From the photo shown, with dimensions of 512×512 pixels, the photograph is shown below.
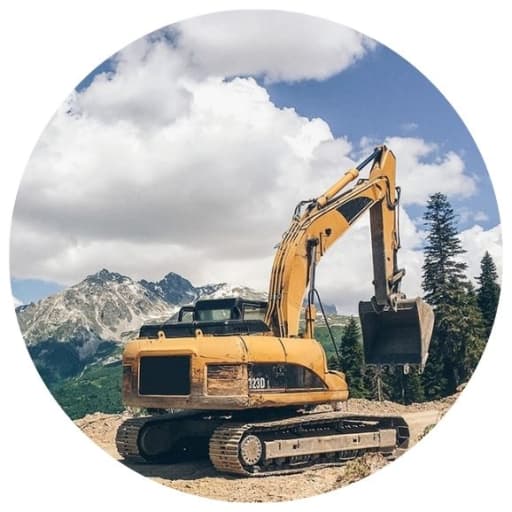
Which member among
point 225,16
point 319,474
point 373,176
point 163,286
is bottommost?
point 319,474

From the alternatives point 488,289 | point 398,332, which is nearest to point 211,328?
point 398,332

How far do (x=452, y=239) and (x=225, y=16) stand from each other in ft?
15.3

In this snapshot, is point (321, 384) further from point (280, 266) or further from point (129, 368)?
point (129, 368)

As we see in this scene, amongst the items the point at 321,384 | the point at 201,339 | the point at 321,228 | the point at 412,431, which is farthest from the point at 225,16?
the point at 412,431

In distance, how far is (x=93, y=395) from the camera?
1416 centimetres

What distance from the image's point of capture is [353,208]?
12992mm

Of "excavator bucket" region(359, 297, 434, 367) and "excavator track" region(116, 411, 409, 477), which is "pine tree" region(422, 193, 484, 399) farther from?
"excavator track" region(116, 411, 409, 477)

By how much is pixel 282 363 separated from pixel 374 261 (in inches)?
121

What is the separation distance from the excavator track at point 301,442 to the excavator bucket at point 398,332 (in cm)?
104

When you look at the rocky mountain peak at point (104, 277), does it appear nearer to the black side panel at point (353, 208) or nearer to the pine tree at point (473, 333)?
the black side panel at point (353, 208)

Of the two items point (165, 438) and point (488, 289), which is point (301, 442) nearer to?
point (165, 438)

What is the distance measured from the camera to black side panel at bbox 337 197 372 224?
12812 mm

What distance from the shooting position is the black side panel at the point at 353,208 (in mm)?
12812

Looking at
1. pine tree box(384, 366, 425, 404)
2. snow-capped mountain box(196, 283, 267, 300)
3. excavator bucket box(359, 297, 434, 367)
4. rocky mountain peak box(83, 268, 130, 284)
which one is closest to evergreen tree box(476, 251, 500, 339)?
excavator bucket box(359, 297, 434, 367)
